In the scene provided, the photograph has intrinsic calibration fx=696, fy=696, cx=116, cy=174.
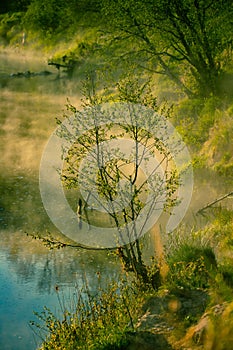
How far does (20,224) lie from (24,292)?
5.33m

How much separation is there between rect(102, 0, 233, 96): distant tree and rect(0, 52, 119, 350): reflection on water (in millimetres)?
6814

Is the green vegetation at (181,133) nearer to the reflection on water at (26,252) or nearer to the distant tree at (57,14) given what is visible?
the distant tree at (57,14)

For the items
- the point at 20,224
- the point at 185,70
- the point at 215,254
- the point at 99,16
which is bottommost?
the point at 215,254

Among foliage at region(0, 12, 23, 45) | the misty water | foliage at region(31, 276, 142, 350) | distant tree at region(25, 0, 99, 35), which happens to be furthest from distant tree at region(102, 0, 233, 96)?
foliage at region(0, 12, 23, 45)

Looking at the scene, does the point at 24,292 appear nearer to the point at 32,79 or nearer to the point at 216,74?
the point at 216,74

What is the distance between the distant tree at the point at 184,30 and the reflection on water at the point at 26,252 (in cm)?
681

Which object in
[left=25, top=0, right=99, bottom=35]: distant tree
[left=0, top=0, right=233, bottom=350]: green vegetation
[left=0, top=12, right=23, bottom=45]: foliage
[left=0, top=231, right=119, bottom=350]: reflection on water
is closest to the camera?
[left=0, top=0, right=233, bottom=350]: green vegetation

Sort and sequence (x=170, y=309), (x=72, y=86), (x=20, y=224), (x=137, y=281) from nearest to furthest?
1. (x=170, y=309)
2. (x=137, y=281)
3. (x=20, y=224)
4. (x=72, y=86)

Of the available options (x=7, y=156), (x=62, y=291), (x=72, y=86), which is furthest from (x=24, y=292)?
(x=72, y=86)

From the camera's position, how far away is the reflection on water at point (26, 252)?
15234 mm

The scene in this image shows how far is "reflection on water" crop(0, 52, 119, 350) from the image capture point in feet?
50.0

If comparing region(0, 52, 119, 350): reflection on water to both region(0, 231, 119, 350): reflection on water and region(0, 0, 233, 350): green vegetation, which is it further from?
region(0, 0, 233, 350): green vegetation

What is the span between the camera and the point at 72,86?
49.6 metres

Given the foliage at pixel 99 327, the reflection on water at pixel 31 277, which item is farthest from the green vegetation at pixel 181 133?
the reflection on water at pixel 31 277
